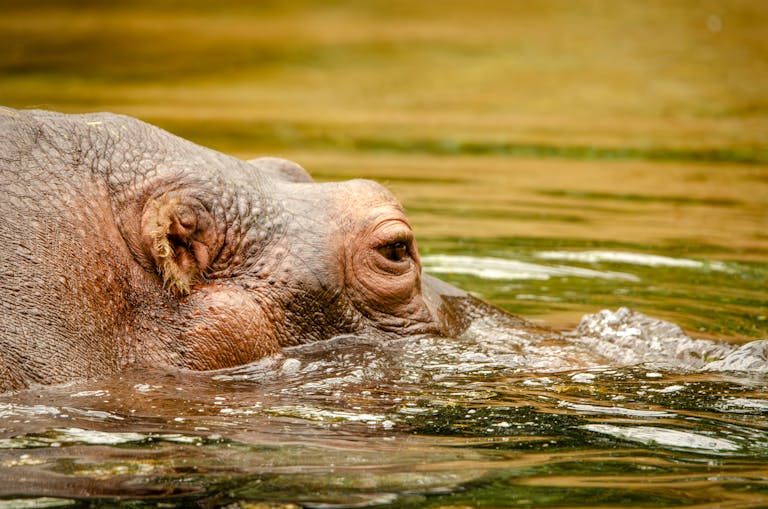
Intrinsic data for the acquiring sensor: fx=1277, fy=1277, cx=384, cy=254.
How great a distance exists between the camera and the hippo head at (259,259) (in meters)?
5.19

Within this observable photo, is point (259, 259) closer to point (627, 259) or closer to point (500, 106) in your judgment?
point (627, 259)

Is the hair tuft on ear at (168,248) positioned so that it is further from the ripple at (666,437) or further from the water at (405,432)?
the ripple at (666,437)

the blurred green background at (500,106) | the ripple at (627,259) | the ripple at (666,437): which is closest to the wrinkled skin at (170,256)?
the ripple at (666,437)

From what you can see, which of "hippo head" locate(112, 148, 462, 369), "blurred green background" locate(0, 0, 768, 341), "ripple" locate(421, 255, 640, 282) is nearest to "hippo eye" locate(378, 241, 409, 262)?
"hippo head" locate(112, 148, 462, 369)

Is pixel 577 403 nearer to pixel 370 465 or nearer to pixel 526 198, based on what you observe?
pixel 370 465

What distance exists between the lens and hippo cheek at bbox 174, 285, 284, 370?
17.1ft

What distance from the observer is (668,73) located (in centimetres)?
2011

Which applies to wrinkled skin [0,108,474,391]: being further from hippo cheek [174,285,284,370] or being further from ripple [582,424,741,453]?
ripple [582,424,741,453]

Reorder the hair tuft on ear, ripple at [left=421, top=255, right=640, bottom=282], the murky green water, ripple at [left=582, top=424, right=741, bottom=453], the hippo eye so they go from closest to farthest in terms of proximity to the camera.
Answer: the murky green water < ripple at [left=582, top=424, right=741, bottom=453] < the hair tuft on ear < the hippo eye < ripple at [left=421, top=255, right=640, bottom=282]

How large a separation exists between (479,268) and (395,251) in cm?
307

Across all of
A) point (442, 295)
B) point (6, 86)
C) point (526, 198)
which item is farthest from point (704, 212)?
point (6, 86)

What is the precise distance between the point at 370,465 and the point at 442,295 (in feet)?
7.02

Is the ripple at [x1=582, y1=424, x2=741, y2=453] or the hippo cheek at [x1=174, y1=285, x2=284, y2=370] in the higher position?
the hippo cheek at [x1=174, y1=285, x2=284, y2=370]

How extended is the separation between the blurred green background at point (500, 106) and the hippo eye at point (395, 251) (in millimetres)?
1780
